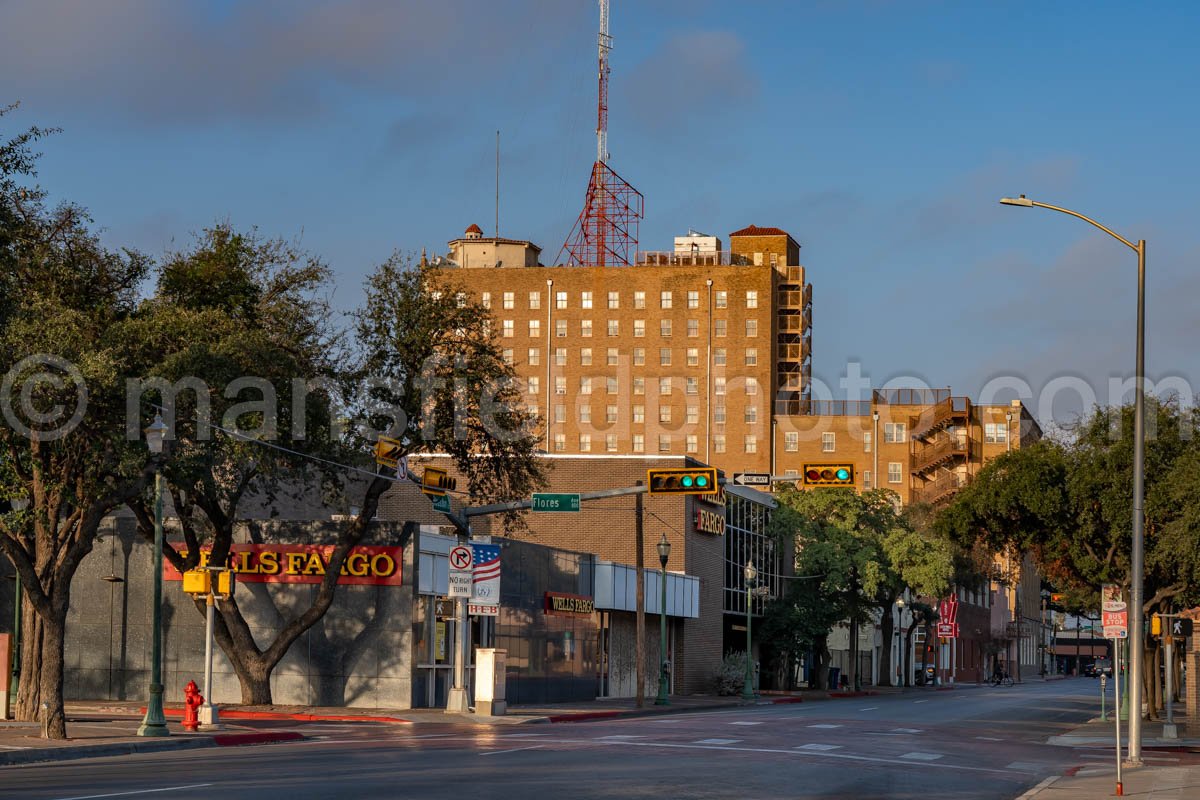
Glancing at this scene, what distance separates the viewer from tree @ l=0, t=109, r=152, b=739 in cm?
2767

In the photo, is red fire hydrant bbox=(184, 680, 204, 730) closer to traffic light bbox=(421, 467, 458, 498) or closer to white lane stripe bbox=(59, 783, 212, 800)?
traffic light bbox=(421, 467, 458, 498)

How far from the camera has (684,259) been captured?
449 feet

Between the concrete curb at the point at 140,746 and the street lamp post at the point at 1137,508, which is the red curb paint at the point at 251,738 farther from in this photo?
the street lamp post at the point at 1137,508

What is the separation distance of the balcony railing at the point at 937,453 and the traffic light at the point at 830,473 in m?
101

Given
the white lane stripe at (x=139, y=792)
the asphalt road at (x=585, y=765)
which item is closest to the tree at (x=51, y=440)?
the asphalt road at (x=585, y=765)

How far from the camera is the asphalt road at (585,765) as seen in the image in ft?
64.3

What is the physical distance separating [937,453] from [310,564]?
3832 inches

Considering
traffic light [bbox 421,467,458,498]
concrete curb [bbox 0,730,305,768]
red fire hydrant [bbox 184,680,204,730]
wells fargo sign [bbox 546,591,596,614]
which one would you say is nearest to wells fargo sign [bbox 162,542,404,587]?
traffic light [bbox 421,467,458,498]

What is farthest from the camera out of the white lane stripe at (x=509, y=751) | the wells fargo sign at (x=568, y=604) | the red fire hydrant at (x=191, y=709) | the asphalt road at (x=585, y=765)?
the wells fargo sign at (x=568, y=604)

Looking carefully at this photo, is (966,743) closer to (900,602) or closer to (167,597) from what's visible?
(167,597)

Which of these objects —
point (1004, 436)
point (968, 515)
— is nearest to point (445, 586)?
point (968, 515)

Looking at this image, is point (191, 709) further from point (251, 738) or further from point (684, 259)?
point (684, 259)

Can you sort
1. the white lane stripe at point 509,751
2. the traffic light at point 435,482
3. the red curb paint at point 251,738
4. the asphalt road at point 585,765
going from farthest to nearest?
the traffic light at point 435,482 < the red curb paint at point 251,738 < the white lane stripe at point 509,751 < the asphalt road at point 585,765

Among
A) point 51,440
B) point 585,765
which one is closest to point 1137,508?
point 585,765
